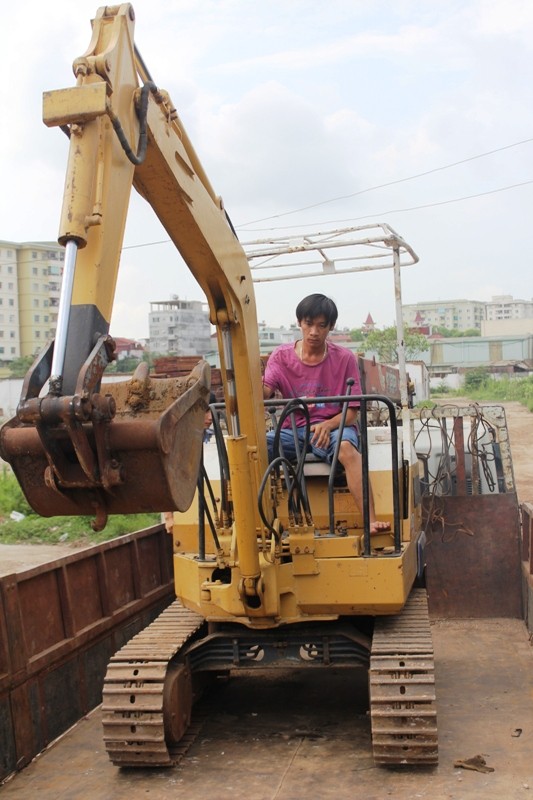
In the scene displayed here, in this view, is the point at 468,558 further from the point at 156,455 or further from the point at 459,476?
the point at 156,455

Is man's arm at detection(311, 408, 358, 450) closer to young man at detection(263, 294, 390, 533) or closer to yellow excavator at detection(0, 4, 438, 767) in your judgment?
young man at detection(263, 294, 390, 533)

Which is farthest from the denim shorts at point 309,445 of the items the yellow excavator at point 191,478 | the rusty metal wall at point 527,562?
the rusty metal wall at point 527,562

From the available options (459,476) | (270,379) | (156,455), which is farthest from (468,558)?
(156,455)

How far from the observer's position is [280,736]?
6.57m

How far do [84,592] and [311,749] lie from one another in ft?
6.69

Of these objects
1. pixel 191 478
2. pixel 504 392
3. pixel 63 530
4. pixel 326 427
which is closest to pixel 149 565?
pixel 326 427

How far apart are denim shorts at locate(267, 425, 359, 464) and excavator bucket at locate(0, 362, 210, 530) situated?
2.36 m

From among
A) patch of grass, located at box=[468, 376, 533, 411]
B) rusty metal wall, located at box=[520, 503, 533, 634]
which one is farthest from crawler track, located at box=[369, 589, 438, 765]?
patch of grass, located at box=[468, 376, 533, 411]

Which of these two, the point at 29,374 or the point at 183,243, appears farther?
the point at 183,243

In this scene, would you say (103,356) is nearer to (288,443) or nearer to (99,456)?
(99,456)

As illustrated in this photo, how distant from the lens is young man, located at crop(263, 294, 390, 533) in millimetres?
6781

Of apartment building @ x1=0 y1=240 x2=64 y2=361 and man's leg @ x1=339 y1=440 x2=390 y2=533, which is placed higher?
apartment building @ x1=0 y1=240 x2=64 y2=361

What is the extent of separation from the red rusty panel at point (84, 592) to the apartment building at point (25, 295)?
97665 mm

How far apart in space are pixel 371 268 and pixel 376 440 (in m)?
3.40
